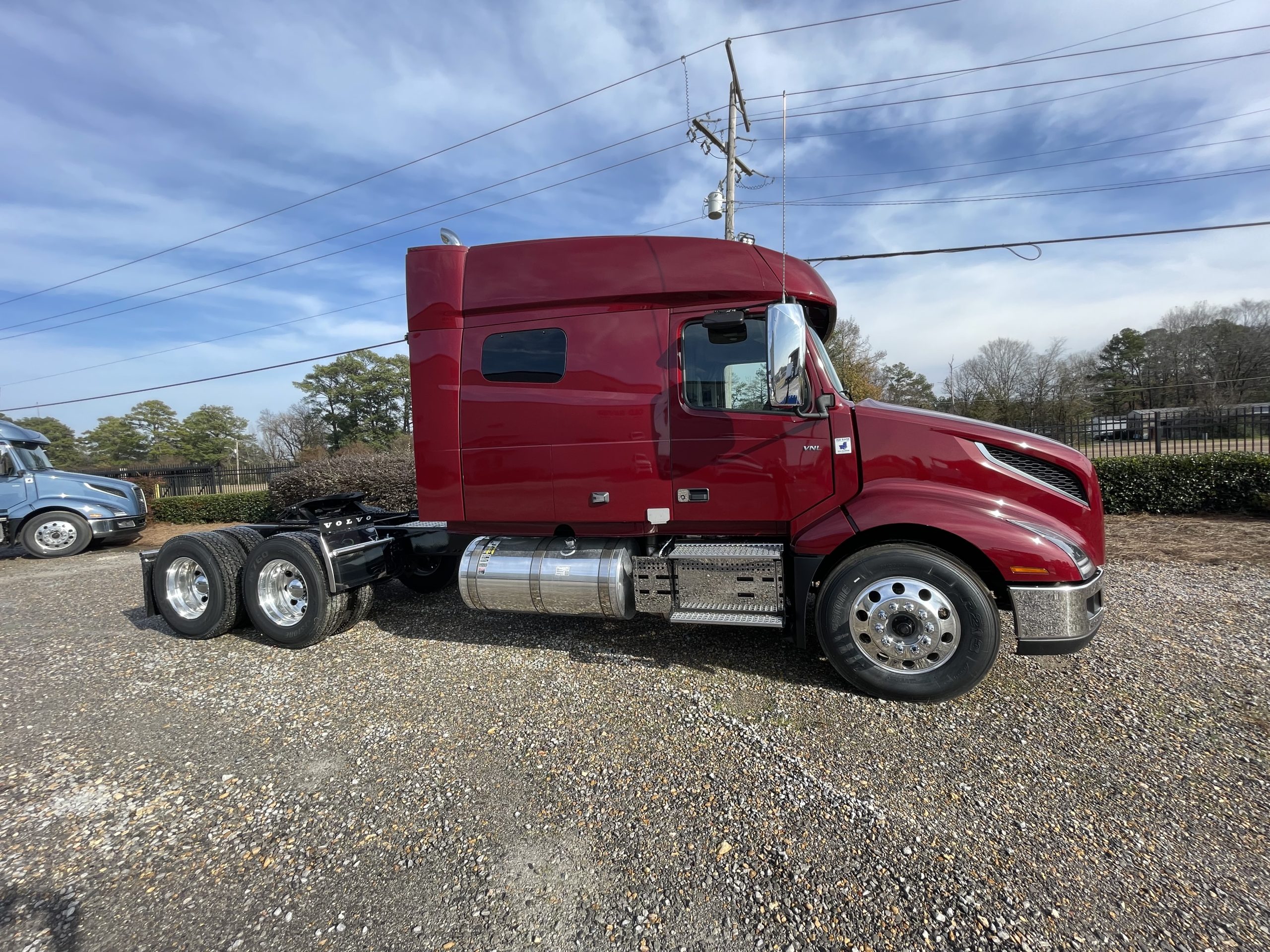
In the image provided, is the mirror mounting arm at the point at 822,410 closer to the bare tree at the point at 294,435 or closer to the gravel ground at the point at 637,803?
the gravel ground at the point at 637,803

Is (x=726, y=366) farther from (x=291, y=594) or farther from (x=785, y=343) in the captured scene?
(x=291, y=594)

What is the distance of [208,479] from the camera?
17875mm

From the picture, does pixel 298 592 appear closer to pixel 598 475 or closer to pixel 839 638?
pixel 598 475

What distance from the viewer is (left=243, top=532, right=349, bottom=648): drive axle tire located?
4.64 meters

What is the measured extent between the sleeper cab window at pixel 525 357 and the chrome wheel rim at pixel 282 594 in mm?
2409

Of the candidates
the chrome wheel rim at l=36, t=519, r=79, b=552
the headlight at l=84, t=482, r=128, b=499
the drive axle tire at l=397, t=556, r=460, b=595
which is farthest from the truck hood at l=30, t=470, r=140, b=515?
the drive axle tire at l=397, t=556, r=460, b=595

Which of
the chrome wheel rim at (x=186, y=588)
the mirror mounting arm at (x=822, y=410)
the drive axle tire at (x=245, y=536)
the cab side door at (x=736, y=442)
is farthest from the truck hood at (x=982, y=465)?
the chrome wheel rim at (x=186, y=588)

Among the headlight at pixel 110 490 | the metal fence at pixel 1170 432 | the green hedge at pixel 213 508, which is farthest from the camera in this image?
the green hedge at pixel 213 508

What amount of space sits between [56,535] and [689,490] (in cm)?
1303

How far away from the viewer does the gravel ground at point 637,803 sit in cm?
197

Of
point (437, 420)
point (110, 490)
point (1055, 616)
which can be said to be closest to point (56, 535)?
point (110, 490)

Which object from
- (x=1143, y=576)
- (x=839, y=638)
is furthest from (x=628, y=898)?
(x=1143, y=576)

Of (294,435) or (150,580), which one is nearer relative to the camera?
(150,580)

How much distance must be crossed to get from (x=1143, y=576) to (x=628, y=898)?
656 centimetres
